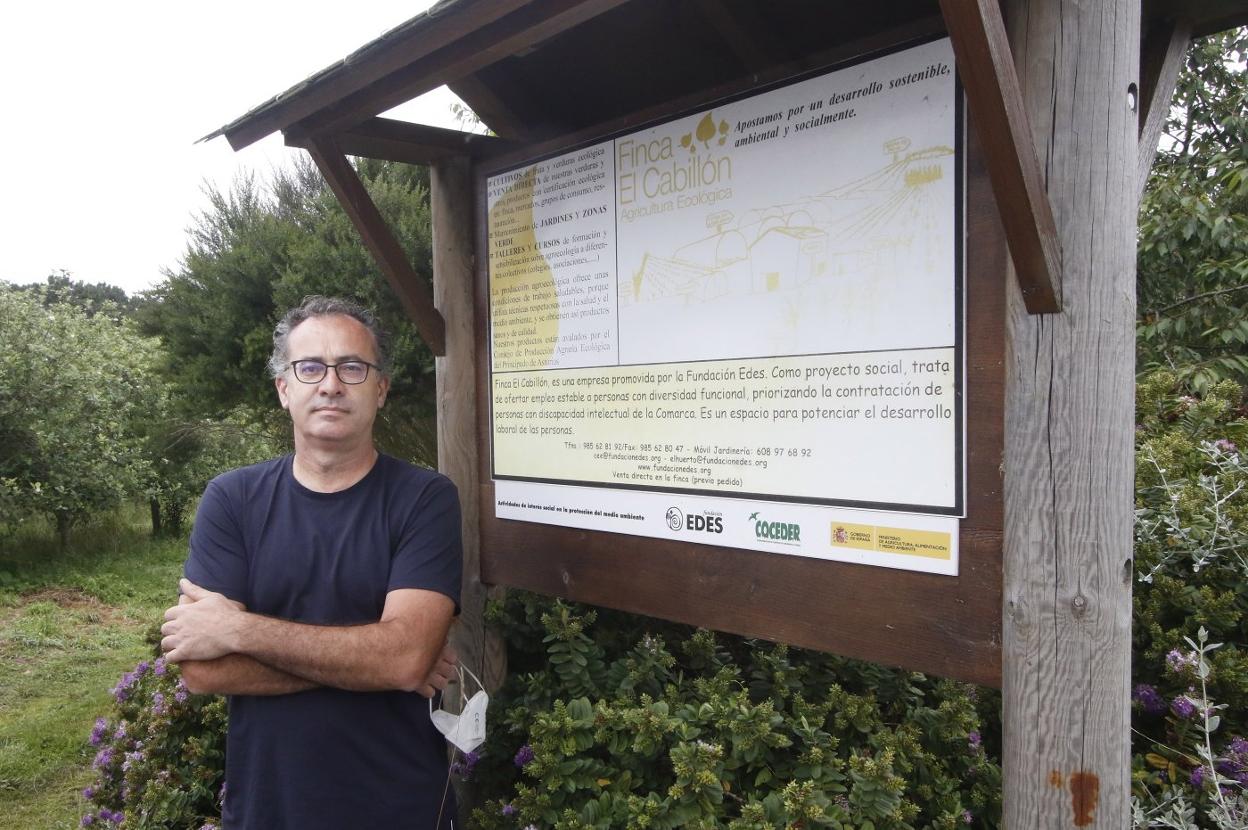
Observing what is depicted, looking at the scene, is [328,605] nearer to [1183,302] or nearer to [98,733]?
[98,733]

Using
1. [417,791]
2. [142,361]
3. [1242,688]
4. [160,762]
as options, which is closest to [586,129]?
[417,791]

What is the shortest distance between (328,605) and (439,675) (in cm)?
36

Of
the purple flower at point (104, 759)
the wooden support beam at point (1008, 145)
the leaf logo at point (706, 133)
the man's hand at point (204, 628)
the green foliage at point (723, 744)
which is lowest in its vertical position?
the purple flower at point (104, 759)

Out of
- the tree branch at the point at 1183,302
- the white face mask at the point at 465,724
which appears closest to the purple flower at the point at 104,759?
the white face mask at the point at 465,724

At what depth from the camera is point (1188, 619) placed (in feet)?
9.07

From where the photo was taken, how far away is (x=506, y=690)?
3.32 meters

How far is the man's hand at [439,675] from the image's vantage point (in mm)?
2242

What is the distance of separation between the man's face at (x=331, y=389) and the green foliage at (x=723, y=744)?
1.07 m

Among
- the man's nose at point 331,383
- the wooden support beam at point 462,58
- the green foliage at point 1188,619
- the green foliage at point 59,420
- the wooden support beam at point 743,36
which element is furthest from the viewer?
the green foliage at point 59,420

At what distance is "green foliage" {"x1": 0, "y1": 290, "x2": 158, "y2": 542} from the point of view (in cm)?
1045

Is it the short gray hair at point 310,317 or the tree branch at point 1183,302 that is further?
the tree branch at point 1183,302

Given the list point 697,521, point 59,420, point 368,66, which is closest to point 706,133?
point 368,66

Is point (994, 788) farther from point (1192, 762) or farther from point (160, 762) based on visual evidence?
point (160, 762)

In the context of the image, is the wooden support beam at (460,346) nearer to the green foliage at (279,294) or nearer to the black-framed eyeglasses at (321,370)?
the black-framed eyeglasses at (321,370)
